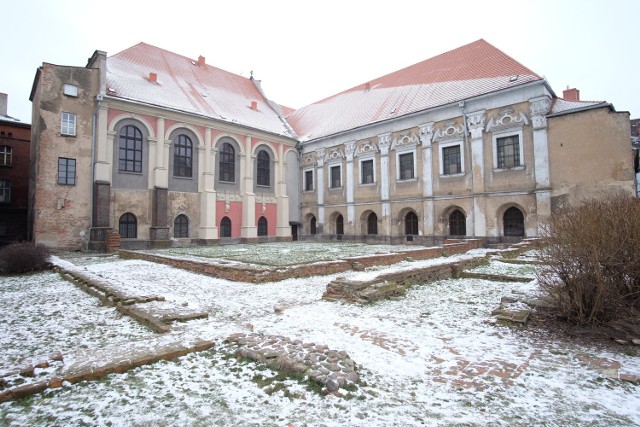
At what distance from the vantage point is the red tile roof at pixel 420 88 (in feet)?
69.1

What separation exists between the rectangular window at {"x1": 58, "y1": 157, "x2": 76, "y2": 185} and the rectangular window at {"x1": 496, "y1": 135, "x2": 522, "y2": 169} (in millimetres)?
24312

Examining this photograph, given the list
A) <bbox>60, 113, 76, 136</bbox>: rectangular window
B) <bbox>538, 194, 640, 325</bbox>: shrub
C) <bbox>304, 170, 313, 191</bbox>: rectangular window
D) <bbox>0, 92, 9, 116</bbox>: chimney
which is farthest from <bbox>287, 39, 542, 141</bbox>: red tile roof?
<bbox>0, 92, 9, 116</bbox>: chimney

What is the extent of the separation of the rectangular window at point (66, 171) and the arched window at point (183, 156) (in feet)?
18.9

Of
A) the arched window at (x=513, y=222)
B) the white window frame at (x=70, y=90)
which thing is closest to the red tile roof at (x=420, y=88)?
the arched window at (x=513, y=222)

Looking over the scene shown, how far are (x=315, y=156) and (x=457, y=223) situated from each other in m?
13.2

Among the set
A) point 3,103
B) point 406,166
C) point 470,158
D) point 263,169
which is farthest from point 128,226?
point 470,158

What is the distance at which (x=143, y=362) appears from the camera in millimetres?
3707

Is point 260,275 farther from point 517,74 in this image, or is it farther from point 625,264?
point 517,74

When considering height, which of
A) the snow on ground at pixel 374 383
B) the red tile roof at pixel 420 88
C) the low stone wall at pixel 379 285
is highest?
the red tile roof at pixel 420 88

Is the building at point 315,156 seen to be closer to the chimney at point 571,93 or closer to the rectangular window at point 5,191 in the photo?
the chimney at point 571,93

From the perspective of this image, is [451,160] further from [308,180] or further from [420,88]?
[308,180]

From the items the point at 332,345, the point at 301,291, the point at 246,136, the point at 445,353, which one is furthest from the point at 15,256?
the point at 246,136

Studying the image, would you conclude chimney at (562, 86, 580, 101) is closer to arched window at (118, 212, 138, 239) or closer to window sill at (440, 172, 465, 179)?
window sill at (440, 172, 465, 179)

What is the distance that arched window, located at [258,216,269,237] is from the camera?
28456 mm
